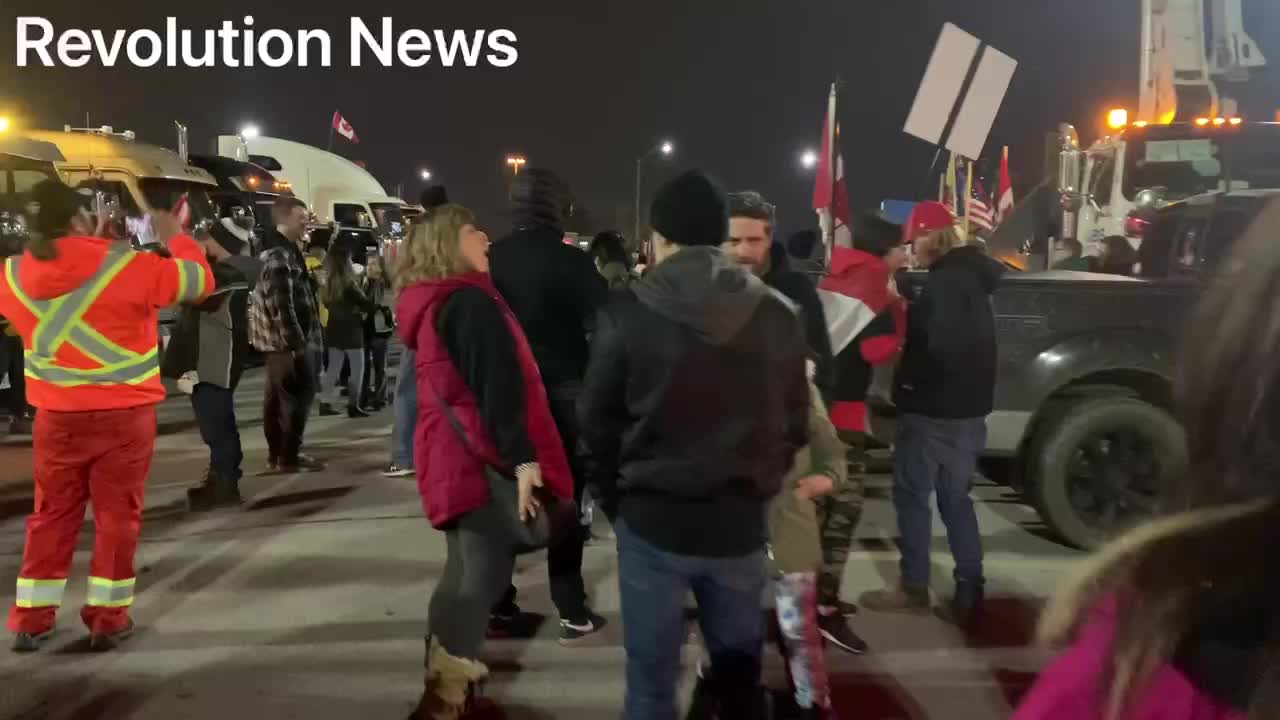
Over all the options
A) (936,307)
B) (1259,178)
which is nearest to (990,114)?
(1259,178)

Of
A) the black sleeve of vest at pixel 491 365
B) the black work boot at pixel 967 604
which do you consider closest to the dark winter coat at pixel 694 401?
the black sleeve of vest at pixel 491 365

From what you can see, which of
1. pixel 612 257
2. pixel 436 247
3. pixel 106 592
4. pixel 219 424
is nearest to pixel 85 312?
pixel 106 592

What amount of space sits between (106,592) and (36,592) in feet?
0.87

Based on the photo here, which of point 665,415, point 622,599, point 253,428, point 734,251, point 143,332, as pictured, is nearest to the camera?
point 665,415

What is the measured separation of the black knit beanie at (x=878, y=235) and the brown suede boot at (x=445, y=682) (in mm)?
2390

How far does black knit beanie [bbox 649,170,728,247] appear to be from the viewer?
2.82 meters

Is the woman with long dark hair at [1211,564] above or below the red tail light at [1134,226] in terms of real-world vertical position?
below

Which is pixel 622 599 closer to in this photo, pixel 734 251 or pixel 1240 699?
pixel 734 251

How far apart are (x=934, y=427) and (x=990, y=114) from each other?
14.7 ft

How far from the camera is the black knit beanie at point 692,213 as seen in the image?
2.82 meters

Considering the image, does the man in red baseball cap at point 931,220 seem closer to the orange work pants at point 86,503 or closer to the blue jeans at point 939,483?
the blue jeans at point 939,483

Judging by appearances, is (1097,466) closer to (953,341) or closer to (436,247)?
(953,341)

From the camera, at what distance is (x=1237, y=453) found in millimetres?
956

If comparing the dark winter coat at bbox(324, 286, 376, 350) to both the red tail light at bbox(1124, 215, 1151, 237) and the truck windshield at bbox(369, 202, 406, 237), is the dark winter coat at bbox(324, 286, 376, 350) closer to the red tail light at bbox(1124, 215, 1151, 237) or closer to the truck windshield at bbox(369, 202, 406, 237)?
the red tail light at bbox(1124, 215, 1151, 237)
